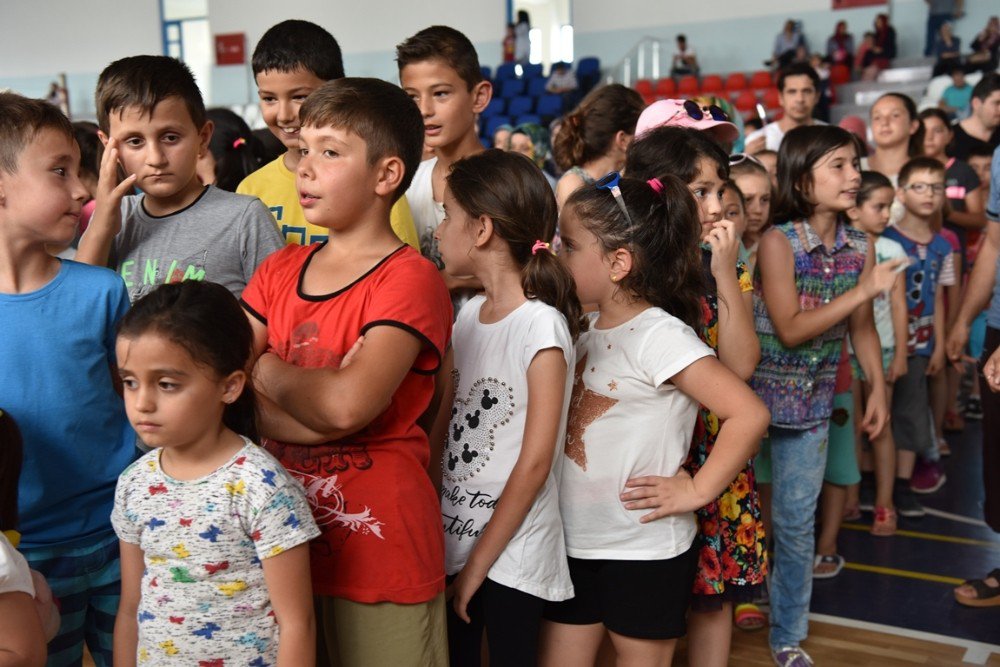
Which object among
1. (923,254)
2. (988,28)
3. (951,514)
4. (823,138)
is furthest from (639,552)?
(988,28)

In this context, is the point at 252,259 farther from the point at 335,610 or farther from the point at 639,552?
the point at 639,552

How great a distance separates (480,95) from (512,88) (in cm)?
1296

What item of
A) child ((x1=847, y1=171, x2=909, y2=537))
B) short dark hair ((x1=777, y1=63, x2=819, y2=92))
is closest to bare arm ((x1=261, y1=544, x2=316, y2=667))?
child ((x1=847, y1=171, x2=909, y2=537))

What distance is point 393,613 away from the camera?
5.40 ft

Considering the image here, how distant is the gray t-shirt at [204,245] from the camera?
6.70 feet

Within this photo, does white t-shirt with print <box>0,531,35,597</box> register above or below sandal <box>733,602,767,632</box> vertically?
above

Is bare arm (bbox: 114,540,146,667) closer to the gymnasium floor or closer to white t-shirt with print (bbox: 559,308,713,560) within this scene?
white t-shirt with print (bbox: 559,308,713,560)

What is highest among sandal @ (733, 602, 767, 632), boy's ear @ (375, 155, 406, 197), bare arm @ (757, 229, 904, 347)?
boy's ear @ (375, 155, 406, 197)

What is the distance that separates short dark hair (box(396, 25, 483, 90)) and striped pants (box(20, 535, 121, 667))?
144cm

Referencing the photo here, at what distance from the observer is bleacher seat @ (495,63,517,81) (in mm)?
15508

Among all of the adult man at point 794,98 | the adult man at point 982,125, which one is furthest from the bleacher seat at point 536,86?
the adult man at point 794,98

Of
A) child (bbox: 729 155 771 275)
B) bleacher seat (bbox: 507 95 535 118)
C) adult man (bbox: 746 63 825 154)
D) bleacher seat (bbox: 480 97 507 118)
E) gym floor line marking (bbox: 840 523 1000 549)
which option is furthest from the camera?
bleacher seat (bbox: 480 97 507 118)

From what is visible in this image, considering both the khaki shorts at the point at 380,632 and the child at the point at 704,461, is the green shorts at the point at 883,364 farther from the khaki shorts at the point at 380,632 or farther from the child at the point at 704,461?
the khaki shorts at the point at 380,632

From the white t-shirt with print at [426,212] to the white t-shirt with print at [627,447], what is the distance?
0.68 m
